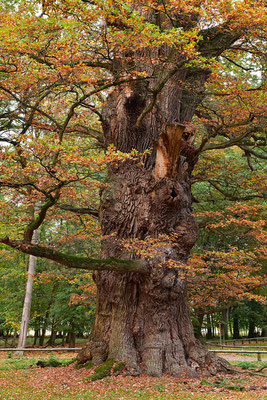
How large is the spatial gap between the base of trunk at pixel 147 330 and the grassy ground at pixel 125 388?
13.5 inches

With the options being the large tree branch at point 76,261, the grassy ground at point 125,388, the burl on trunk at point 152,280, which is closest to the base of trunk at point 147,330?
the burl on trunk at point 152,280

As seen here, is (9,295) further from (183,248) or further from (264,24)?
(264,24)

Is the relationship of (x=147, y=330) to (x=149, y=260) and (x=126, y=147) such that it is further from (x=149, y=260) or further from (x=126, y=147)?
(x=126, y=147)

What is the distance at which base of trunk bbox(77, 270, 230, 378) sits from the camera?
750 centimetres

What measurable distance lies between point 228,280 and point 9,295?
14677 millimetres

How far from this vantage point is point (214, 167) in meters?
12.2

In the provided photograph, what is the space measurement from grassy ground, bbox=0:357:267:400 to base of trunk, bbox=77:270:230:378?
0.34m

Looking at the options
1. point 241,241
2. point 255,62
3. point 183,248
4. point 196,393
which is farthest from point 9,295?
point 255,62

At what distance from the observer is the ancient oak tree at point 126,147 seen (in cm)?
636

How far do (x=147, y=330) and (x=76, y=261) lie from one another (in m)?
2.52

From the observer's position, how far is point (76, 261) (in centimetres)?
690

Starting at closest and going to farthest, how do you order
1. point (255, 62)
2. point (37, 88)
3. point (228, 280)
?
point (37, 88), point (255, 62), point (228, 280)

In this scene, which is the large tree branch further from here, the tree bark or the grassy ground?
the grassy ground

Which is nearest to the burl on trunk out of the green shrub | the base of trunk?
the base of trunk
